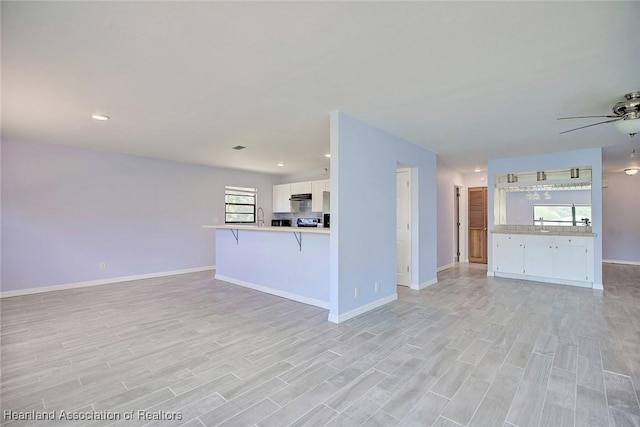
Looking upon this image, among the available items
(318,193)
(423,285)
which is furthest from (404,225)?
(318,193)

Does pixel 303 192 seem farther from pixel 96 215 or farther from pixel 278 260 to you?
pixel 96 215

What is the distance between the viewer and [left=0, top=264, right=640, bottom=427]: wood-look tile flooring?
1.88 m

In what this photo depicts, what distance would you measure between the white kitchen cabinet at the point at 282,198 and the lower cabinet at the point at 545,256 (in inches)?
196

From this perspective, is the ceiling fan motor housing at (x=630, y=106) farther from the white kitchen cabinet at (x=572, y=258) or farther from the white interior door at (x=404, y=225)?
the white kitchen cabinet at (x=572, y=258)

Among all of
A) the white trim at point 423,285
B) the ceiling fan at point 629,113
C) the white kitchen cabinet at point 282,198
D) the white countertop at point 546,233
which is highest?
the ceiling fan at point 629,113

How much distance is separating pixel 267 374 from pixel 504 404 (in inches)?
65.3

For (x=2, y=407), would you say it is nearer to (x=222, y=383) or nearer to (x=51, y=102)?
(x=222, y=383)

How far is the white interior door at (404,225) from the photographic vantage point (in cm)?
514

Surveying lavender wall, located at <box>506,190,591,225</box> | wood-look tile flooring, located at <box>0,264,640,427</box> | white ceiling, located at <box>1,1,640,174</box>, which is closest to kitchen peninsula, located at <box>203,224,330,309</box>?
wood-look tile flooring, located at <box>0,264,640,427</box>

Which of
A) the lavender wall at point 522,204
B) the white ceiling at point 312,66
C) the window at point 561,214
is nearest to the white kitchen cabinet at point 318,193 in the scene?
the white ceiling at point 312,66

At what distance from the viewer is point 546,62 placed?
2291mm

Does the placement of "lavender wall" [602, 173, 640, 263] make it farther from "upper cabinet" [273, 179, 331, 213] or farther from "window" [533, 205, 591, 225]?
"upper cabinet" [273, 179, 331, 213]

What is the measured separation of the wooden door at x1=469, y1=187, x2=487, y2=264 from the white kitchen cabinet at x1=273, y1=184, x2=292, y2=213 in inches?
194

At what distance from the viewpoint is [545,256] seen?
5.53m
